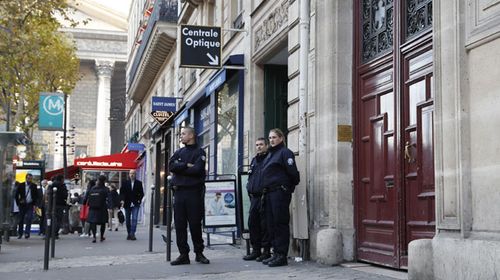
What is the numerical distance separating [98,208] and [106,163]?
11905 mm

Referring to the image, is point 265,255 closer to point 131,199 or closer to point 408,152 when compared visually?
point 408,152

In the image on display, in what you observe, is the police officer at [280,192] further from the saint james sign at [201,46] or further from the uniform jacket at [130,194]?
the uniform jacket at [130,194]

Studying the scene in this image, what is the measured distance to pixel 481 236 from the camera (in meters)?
5.62

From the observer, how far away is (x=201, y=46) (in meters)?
13.6

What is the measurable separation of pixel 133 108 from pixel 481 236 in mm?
38958

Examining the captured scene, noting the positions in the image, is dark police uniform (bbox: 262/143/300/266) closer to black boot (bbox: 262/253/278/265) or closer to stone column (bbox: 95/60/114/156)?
black boot (bbox: 262/253/278/265)

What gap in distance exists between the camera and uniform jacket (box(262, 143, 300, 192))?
8539mm

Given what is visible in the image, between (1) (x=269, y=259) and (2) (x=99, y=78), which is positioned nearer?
(1) (x=269, y=259)

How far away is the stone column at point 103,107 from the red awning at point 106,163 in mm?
44702

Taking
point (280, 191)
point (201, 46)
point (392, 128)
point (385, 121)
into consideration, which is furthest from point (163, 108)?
point (392, 128)

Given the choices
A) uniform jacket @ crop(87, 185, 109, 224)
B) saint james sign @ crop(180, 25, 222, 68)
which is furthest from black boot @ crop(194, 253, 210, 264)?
uniform jacket @ crop(87, 185, 109, 224)

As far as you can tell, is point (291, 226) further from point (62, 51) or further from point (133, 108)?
point (133, 108)

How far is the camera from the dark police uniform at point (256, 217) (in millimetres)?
9102

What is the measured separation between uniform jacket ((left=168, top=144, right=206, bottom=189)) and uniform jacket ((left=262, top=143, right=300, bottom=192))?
0.89 meters
